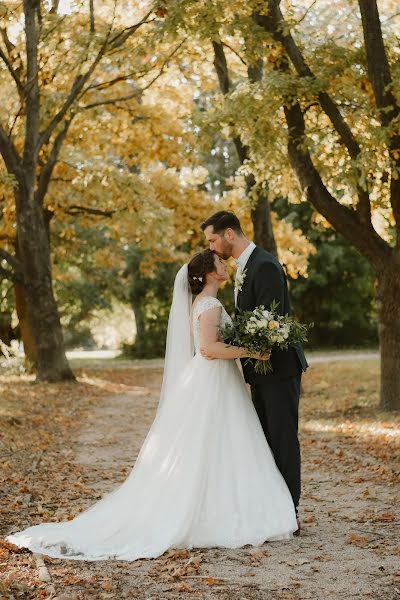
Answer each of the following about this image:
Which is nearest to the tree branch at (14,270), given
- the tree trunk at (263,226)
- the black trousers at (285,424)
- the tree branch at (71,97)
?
the tree branch at (71,97)

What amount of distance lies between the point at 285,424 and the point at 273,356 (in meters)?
0.51

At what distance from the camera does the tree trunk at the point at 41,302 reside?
19.3m

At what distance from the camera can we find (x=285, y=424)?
6.13 m

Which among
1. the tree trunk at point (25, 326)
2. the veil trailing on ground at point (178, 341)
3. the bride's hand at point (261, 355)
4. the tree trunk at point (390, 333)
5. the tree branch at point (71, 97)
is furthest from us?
the tree trunk at point (25, 326)

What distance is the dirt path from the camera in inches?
188

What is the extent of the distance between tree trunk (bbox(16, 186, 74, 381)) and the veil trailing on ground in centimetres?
1315

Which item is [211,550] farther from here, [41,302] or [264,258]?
[41,302]

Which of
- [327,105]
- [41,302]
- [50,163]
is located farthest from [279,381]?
[50,163]

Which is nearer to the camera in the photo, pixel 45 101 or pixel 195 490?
pixel 195 490

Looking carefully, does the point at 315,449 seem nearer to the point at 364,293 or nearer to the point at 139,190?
the point at 139,190

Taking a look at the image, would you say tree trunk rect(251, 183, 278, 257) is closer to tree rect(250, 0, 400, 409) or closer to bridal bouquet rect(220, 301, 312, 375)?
tree rect(250, 0, 400, 409)

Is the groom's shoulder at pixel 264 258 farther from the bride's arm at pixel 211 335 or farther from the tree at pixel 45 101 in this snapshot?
the tree at pixel 45 101

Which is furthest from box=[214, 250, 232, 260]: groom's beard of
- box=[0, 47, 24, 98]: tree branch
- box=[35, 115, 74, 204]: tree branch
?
box=[35, 115, 74, 204]: tree branch

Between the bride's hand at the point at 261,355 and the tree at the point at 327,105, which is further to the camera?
the tree at the point at 327,105
